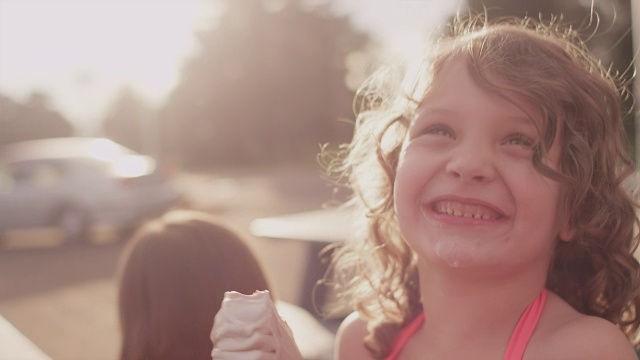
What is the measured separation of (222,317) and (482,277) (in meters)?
0.48

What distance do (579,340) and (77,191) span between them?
8.97 m

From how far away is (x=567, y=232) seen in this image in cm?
132

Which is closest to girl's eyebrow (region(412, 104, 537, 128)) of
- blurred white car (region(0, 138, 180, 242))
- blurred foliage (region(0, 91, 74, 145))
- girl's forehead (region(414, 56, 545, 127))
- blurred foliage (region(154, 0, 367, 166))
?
girl's forehead (region(414, 56, 545, 127))

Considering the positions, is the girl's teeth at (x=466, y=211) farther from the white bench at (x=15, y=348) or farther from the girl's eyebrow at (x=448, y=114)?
the white bench at (x=15, y=348)

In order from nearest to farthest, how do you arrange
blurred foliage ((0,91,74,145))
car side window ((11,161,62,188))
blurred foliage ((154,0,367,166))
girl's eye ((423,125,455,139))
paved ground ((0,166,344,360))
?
girl's eye ((423,125,455,139)) < paved ground ((0,166,344,360)) < car side window ((11,161,62,188)) < blurred foliage ((0,91,74,145)) < blurred foliage ((154,0,367,166))

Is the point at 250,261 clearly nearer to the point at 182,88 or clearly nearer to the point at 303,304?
the point at 303,304

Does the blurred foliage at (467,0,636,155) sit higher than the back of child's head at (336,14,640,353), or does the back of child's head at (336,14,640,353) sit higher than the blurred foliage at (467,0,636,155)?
the blurred foliage at (467,0,636,155)

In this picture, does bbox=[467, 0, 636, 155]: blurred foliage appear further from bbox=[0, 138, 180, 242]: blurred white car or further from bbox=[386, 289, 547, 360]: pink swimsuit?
bbox=[0, 138, 180, 242]: blurred white car

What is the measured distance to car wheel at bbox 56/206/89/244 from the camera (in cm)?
952

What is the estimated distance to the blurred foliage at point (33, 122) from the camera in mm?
14883

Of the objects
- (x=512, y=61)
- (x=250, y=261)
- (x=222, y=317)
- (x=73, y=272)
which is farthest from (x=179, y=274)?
(x=73, y=272)

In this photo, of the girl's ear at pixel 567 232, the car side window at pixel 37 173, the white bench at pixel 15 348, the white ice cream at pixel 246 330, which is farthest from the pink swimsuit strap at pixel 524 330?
the car side window at pixel 37 173

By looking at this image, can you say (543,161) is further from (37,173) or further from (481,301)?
(37,173)

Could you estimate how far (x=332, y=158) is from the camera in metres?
1.87
